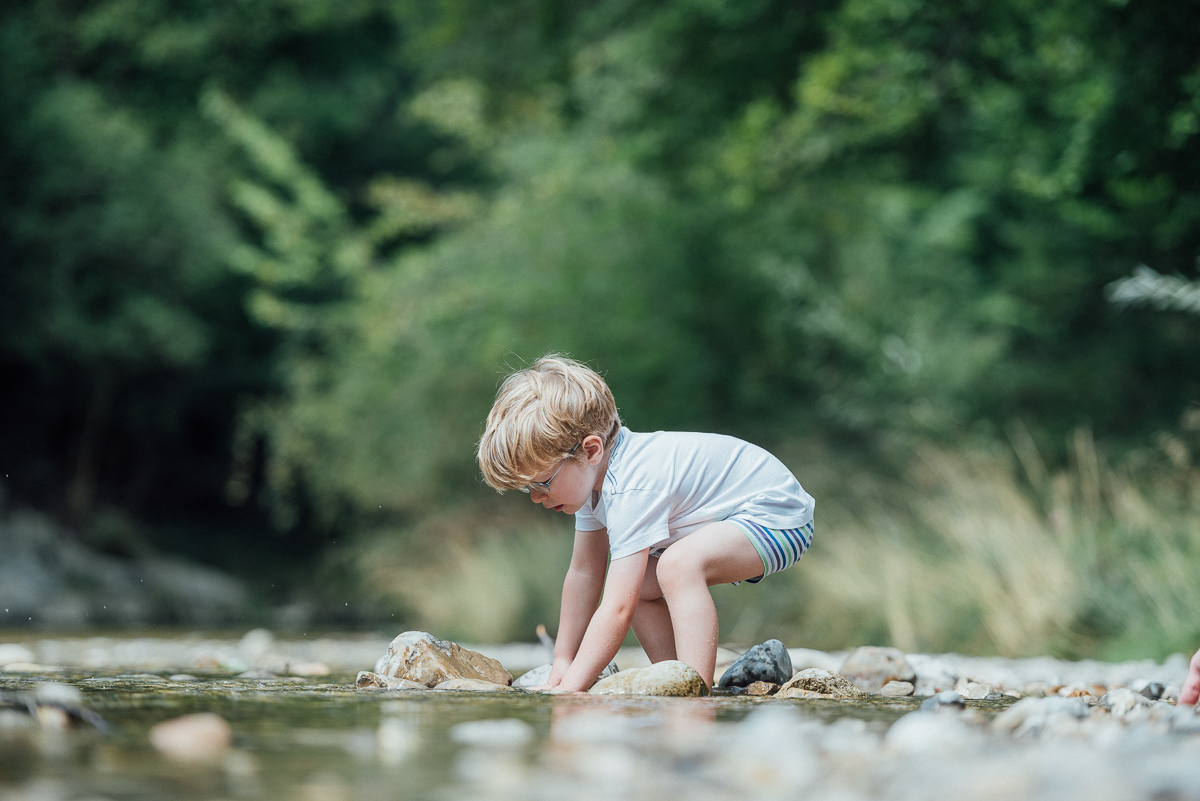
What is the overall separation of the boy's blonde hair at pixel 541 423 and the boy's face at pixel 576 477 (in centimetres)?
2

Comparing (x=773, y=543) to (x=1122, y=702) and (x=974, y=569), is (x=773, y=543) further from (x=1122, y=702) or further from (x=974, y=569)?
(x=974, y=569)

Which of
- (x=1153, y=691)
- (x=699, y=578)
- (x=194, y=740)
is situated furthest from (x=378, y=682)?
(x=1153, y=691)

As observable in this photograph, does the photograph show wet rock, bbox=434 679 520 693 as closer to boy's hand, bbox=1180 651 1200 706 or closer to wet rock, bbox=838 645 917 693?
wet rock, bbox=838 645 917 693

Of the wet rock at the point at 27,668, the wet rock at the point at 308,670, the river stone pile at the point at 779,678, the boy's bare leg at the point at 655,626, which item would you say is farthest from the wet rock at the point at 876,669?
the wet rock at the point at 27,668

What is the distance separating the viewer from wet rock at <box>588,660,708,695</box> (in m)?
2.43

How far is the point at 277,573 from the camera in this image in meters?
17.4

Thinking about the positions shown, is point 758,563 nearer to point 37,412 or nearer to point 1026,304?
point 1026,304

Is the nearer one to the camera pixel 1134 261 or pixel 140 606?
pixel 1134 261

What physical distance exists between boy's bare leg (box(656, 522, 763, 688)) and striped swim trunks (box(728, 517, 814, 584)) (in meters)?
0.03

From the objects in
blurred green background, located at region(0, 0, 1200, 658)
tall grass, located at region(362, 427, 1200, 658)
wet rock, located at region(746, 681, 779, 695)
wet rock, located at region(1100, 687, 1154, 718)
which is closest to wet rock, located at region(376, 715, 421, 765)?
wet rock, located at region(746, 681, 779, 695)

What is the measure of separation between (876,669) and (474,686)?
1136mm

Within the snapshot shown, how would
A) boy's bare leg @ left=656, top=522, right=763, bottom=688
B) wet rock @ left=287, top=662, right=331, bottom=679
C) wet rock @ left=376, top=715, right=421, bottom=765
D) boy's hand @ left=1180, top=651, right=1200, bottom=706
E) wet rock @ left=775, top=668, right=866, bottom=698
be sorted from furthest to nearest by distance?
wet rock @ left=287, top=662, right=331, bottom=679, wet rock @ left=775, top=668, right=866, bottom=698, boy's bare leg @ left=656, top=522, right=763, bottom=688, boy's hand @ left=1180, top=651, right=1200, bottom=706, wet rock @ left=376, top=715, right=421, bottom=765

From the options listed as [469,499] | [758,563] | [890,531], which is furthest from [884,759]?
[469,499]

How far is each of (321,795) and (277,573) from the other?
16.9 meters
